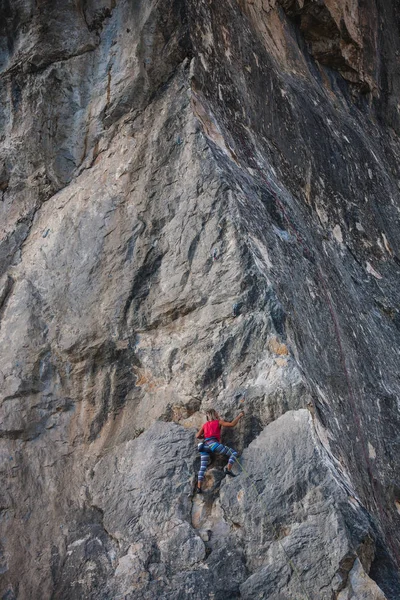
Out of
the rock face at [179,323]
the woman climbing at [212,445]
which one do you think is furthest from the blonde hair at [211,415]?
the rock face at [179,323]

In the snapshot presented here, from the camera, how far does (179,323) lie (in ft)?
25.4

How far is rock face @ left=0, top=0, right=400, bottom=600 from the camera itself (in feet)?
21.1

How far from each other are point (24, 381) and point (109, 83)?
13.5 feet

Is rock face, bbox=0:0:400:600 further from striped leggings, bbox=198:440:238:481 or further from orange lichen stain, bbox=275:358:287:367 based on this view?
striped leggings, bbox=198:440:238:481

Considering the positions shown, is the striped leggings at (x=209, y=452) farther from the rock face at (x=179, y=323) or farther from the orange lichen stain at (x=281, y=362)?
the orange lichen stain at (x=281, y=362)

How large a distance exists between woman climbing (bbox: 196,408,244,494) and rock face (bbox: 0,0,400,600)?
13cm

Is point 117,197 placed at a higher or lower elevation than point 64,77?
lower

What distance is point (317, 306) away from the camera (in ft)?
27.2

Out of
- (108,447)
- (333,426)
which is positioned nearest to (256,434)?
(333,426)

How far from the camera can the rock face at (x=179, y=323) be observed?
6.42 meters

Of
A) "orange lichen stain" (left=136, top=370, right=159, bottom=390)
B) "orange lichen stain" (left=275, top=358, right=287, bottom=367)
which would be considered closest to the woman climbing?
"orange lichen stain" (left=275, top=358, right=287, bottom=367)

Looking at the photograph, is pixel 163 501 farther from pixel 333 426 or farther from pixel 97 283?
pixel 97 283

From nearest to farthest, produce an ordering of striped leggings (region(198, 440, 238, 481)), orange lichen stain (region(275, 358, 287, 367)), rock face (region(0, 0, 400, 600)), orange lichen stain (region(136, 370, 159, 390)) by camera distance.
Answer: rock face (region(0, 0, 400, 600)) < striped leggings (region(198, 440, 238, 481)) < orange lichen stain (region(275, 358, 287, 367)) < orange lichen stain (region(136, 370, 159, 390))

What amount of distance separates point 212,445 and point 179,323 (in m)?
1.55
